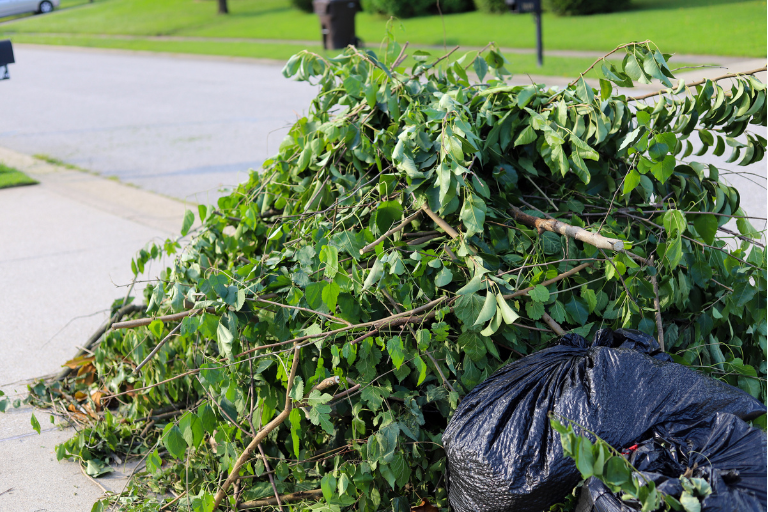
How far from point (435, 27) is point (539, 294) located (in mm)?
19371

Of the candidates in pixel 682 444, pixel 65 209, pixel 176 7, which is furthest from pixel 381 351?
pixel 176 7

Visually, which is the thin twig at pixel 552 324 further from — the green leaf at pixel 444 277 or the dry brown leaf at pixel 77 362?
the dry brown leaf at pixel 77 362

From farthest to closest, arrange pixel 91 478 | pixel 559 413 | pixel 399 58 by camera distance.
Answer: pixel 399 58 → pixel 91 478 → pixel 559 413

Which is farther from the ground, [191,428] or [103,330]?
[191,428]

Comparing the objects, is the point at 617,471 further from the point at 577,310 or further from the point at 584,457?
the point at 577,310

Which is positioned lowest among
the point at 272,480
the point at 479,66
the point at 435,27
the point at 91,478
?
the point at 91,478

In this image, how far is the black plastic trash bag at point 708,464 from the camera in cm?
161

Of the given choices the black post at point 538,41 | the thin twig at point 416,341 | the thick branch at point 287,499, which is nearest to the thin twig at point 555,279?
the thin twig at point 416,341

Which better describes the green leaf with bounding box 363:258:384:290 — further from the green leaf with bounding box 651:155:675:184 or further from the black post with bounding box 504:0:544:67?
the black post with bounding box 504:0:544:67

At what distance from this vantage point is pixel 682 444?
1.85 metres

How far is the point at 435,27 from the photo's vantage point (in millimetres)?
20422

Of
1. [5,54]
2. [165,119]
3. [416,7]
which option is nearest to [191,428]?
[5,54]

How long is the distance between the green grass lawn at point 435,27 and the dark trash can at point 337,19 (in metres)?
1.35

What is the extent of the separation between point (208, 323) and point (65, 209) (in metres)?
4.85
